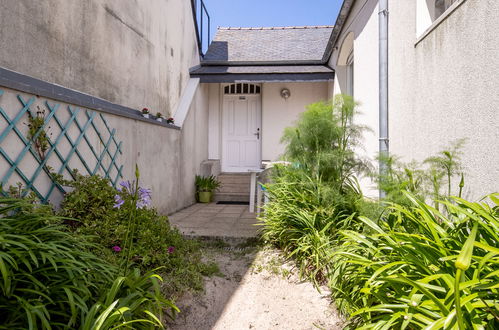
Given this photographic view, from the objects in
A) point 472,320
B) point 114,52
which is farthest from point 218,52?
point 472,320

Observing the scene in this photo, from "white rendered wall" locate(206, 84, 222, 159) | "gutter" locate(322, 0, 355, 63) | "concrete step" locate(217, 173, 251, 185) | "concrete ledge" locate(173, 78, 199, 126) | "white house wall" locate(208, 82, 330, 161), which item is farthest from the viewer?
"white rendered wall" locate(206, 84, 222, 159)

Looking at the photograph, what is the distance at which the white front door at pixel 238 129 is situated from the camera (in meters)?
8.82

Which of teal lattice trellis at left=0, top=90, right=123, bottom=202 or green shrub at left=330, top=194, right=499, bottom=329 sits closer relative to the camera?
green shrub at left=330, top=194, right=499, bottom=329

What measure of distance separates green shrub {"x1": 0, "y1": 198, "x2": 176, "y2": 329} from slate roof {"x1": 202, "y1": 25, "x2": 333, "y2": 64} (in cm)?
655

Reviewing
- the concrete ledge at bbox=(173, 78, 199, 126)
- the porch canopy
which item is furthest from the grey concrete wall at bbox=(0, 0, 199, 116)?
the porch canopy

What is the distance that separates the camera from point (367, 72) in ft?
14.3

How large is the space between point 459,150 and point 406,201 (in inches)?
20.3

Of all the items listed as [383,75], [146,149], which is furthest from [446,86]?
[146,149]

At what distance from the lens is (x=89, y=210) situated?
2.64 m

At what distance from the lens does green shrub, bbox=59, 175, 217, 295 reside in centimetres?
245

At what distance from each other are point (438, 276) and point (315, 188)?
211cm

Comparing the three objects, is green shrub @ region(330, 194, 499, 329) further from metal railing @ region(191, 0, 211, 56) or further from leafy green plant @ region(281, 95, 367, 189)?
metal railing @ region(191, 0, 211, 56)

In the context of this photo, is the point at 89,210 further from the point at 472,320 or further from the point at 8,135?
the point at 472,320

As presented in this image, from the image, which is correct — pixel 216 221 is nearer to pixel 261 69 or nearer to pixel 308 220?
pixel 308 220
